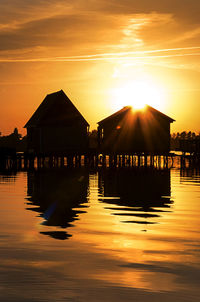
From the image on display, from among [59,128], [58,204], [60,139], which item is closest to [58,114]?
[59,128]

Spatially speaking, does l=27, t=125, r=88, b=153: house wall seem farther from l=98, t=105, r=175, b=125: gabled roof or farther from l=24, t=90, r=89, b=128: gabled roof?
l=98, t=105, r=175, b=125: gabled roof

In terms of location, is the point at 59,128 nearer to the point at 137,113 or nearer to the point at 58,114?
the point at 58,114

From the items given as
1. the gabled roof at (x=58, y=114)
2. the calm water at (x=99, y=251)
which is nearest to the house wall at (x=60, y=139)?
the gabled roof at (x=58, y=114)

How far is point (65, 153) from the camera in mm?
56125

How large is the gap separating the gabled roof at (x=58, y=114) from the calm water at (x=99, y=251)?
35400mm

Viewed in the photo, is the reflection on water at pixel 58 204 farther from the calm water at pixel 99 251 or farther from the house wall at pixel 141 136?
the house wall at pixel 141 136

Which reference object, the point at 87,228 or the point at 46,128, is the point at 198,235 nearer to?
the point at 87,228

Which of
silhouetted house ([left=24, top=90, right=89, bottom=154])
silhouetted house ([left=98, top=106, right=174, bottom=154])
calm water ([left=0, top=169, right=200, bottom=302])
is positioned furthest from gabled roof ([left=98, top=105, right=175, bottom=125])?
calm water ([left=0, top=169, right=200, bottom=302])

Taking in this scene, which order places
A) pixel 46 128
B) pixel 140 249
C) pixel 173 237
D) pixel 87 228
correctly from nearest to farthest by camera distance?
pixel 140 249 → pixel 173 237 → pixel 87 228 → pixel 46 128

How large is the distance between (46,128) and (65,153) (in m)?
3.32

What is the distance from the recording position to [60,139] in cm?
5634

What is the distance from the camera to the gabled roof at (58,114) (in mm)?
56531

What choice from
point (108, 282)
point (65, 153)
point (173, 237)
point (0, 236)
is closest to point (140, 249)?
point (173, 237)

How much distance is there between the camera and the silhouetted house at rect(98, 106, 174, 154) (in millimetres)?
56031
